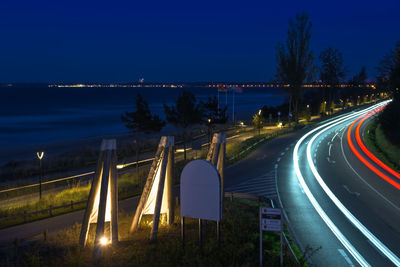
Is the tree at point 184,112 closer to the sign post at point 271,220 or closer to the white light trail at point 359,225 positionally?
the white light trail at point 359,225

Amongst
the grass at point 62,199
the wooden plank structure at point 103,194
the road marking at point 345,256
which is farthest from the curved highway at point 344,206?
the grass at point 62,199

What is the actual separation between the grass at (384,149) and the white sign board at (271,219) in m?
20.4

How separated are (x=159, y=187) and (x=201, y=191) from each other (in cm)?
204

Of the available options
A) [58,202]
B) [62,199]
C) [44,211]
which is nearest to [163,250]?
[44,211]

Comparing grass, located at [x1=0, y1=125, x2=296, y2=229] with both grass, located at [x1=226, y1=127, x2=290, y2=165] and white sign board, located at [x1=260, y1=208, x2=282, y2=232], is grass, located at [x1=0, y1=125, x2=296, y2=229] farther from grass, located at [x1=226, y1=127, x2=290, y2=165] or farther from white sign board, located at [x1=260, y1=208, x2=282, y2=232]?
white sign board, located at [x1=260, y1=208, x2=282, y2=232]

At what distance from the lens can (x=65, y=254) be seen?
998cm

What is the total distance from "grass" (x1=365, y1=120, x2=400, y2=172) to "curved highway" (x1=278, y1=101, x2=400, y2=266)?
2.67 feet

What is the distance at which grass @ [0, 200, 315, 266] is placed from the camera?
928cm

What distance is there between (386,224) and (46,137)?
62842 millimetres

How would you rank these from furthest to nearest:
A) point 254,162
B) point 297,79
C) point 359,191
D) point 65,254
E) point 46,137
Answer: point 46,137
point 297,79
point 254,162
point 359,191
point 65,254

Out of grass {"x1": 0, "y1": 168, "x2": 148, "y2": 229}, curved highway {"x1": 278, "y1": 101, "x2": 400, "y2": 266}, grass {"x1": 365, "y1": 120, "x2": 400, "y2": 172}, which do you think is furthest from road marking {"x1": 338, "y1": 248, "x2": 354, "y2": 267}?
grass {"x1": 365, "y1": 120, "x2": 400, "y2": 172}

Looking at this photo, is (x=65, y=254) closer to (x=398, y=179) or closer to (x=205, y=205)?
(x=205, y=205)

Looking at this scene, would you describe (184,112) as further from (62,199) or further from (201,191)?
(201,191)

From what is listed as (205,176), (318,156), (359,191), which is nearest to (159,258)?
(205,176)
